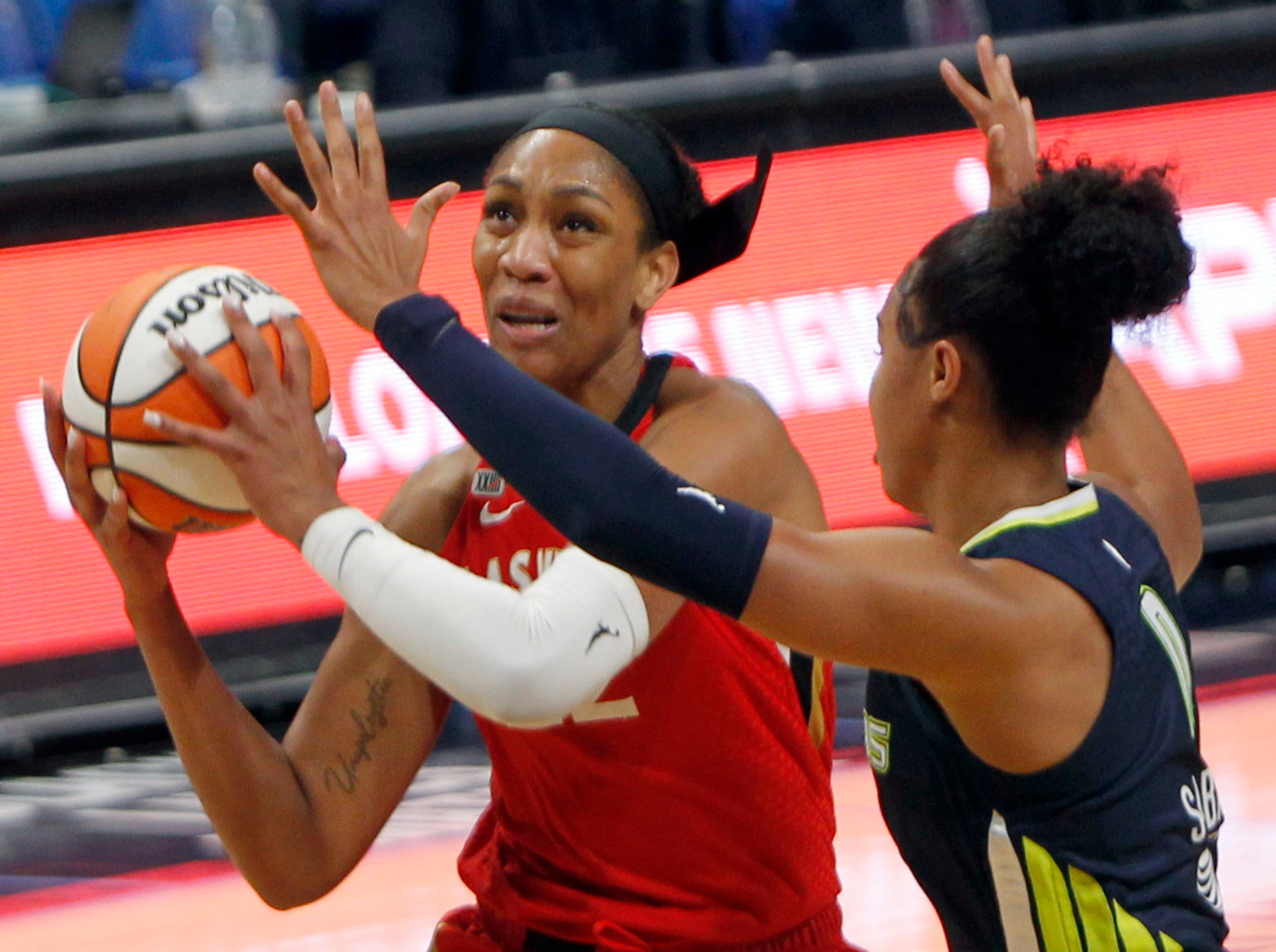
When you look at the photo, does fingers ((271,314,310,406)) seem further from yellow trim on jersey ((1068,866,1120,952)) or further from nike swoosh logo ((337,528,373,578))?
yellow trim on jersey ((1068,866,1120,952))

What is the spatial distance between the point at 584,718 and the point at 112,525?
2.16 ft

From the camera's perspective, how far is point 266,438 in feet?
6.25

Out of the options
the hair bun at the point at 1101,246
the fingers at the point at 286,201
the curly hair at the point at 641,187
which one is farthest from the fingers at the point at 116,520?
the hair bun at the point at 1101,246

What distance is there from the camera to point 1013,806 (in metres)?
1.88

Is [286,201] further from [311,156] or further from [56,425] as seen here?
[56,425]

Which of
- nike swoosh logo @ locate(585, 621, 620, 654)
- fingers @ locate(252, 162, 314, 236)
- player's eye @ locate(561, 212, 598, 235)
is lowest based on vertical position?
nike swoosh logo @ locate(585, 621, 620, 654)

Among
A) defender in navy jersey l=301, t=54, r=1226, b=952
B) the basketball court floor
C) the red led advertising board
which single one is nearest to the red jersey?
defender in navy jersey l=301, t=54, r=1226, b=952

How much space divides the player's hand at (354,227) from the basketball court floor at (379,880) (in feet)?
7.21

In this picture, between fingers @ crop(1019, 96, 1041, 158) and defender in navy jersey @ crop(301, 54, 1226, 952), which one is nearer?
defender in navy jersey @ crop(301, 54, 1226, 952)

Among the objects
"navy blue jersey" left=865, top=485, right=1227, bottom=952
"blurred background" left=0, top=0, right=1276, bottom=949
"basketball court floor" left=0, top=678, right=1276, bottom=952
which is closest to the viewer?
"navy blue jersey" left=865, top=485, right=1227, bottom=952

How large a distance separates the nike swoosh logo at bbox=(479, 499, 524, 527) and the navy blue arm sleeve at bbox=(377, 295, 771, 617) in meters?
0.65

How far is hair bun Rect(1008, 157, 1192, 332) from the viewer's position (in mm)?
1876

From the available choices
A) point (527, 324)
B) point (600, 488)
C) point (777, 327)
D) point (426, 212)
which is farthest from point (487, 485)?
point (777, 327)

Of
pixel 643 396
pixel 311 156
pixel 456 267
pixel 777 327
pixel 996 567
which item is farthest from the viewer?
pixel 777 327
